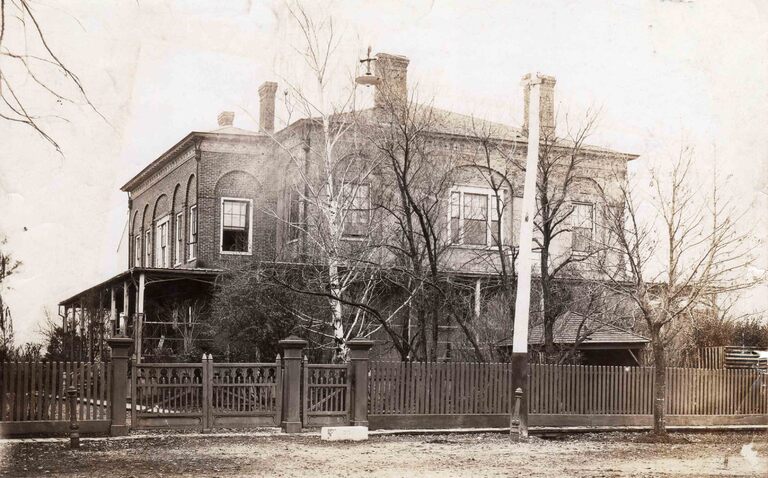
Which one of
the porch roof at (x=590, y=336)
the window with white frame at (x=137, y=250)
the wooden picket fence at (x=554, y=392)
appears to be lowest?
the wooden picket fence at (x=554, y=392)

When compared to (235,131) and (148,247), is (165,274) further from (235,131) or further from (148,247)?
(148,247)

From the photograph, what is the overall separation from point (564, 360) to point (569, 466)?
977cm

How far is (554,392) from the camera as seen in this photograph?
1842 centimetres

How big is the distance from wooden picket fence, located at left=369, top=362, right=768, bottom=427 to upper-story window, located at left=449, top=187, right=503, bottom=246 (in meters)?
8.10

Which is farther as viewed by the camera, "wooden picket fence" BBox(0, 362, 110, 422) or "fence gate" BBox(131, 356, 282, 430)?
"fence gate" BBox(131, 356, 282, 430)

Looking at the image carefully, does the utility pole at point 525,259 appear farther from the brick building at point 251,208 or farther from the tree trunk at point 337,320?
the brick building at point 251,208

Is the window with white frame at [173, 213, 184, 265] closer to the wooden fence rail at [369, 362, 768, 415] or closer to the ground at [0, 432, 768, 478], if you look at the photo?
the wooden fence rail at [369, 362, 768, 415]

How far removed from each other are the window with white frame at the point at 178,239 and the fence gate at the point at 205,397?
15.0 metres

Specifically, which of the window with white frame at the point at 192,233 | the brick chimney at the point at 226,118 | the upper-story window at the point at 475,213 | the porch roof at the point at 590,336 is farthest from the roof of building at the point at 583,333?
the brick chimney at the point at 226,118

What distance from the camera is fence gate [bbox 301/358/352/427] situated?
16422 mm

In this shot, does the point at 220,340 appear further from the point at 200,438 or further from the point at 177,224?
the point at 177,224

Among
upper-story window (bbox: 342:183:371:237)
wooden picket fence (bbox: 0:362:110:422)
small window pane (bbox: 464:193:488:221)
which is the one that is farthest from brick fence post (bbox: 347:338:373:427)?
small window pane (bbox: 464:193:488:221)

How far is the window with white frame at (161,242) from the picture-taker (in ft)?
108

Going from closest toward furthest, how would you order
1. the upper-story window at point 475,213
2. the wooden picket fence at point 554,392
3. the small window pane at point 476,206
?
the wooden picket fence at point 554,392
the upper-story window at point 475,213
the small window pane at point 476,206
